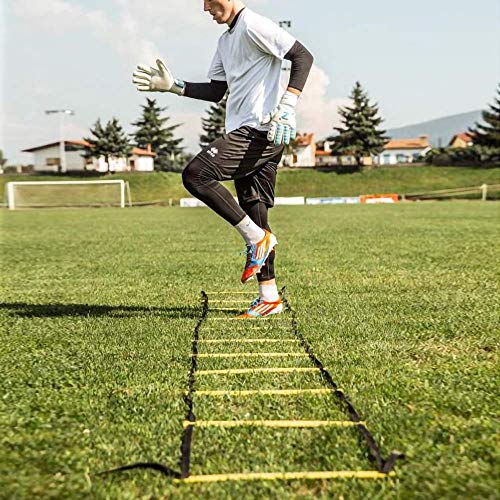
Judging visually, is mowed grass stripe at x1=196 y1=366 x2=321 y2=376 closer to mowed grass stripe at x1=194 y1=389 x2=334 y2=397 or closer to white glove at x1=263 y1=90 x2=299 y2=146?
mowed grass stripe at x1=194 y1=389 x2=334 y2=397

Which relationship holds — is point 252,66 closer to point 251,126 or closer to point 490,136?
point 251,126

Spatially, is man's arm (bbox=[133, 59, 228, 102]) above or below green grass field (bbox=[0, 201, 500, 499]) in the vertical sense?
above

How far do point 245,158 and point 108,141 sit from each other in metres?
69.7

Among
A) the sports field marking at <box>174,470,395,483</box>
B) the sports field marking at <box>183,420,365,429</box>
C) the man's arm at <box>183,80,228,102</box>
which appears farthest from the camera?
the man's arm at <box>183,80,228,102</box>

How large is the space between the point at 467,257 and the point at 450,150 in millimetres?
69611

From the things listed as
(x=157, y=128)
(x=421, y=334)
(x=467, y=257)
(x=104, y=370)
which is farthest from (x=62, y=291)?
(x=157, y=128)

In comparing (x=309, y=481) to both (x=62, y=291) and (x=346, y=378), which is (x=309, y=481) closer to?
(x=346, y=378)

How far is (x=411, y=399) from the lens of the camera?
10.2 feet

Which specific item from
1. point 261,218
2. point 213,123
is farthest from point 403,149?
point 261,218

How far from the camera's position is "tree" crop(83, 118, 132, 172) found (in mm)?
71938

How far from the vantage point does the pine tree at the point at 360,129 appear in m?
66.2

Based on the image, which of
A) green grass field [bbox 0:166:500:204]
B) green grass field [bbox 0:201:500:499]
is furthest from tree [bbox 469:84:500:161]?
green grass field [bbox 0:201:500:499]

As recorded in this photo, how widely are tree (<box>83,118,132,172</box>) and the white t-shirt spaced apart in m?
69.1

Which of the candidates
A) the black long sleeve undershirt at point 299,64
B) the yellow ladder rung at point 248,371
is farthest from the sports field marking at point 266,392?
the black long sleeve undershirt at point 299,64
